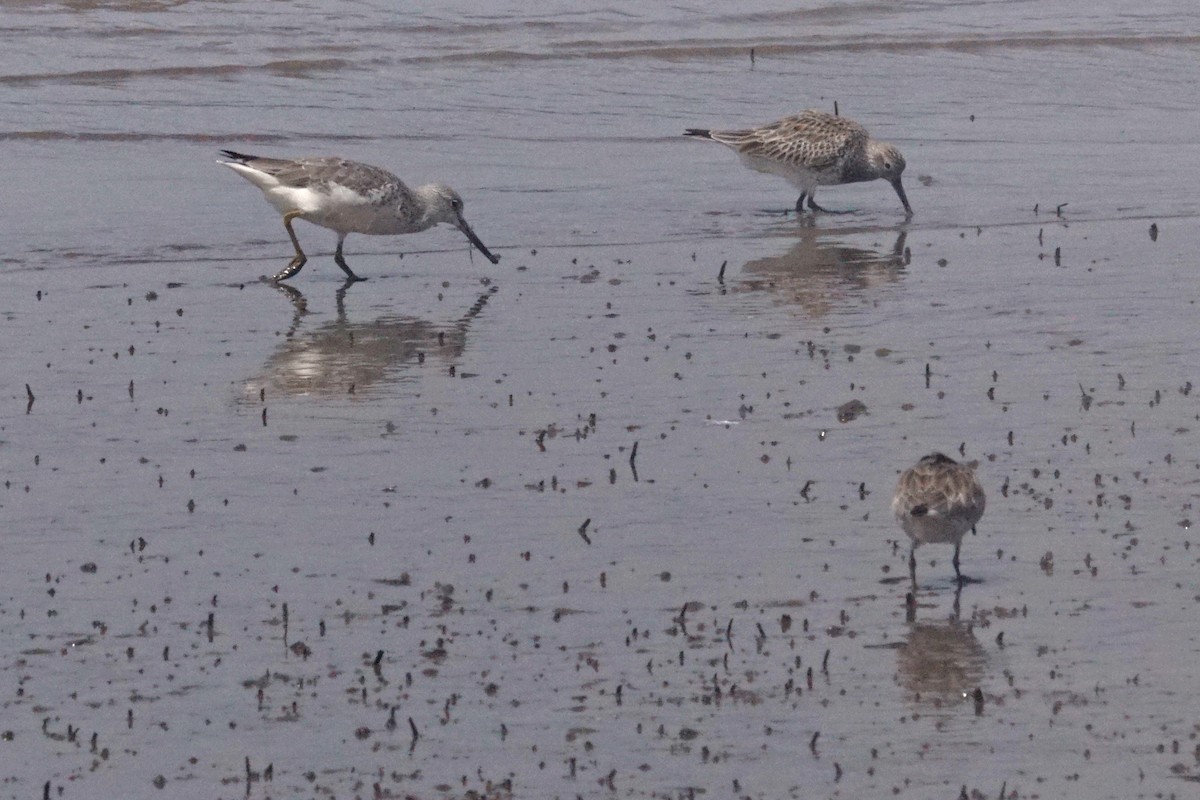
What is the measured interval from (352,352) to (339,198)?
2666 mm

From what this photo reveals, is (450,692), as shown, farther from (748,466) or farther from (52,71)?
(52,71)

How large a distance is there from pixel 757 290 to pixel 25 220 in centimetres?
577

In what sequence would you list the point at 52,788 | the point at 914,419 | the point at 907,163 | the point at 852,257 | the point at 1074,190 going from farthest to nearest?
the point at 907,163 → the point at 1074,190 → the point at 852,257 → the point at 914,419 → the point at 52,788

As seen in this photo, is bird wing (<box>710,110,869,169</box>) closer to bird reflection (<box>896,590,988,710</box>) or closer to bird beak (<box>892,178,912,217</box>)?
bird beak (<box>892,178,912,217</box>)

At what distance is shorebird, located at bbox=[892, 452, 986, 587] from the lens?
7.38 metres

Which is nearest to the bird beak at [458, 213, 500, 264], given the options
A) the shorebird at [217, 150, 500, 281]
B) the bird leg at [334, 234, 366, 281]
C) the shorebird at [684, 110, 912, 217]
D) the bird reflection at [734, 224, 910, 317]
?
the shorebird at [217, 150, 500, 281]

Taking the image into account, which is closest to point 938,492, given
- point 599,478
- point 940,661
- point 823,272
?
point 940,661

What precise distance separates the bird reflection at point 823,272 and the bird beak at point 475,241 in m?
1.73

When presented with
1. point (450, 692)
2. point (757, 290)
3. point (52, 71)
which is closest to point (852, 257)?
point (757, 290)

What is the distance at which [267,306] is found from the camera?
42.4 feet

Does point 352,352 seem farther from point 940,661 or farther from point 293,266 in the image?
point 940,661

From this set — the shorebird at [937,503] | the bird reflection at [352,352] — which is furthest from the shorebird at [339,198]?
the shorebird at [937,503]

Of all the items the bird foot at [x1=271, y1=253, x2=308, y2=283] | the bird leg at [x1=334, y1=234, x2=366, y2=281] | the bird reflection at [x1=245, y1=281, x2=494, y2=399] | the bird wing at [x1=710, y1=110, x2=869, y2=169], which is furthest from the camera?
the bird wing at [x1=710, y1=110, x2=869, y2=169]

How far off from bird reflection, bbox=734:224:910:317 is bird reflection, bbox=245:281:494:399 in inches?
76.3
